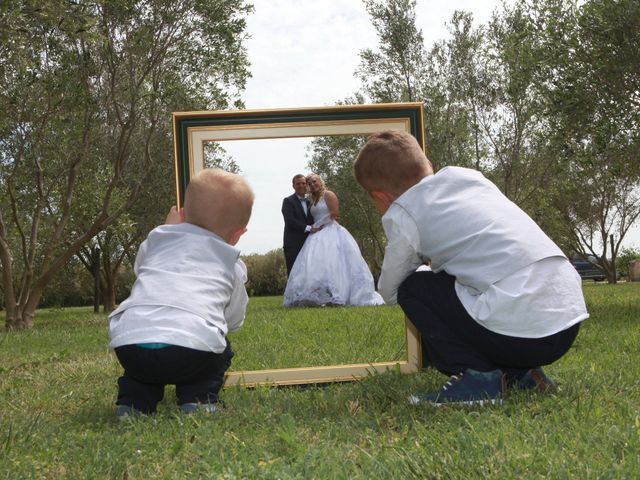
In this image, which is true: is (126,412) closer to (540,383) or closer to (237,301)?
(237,301)

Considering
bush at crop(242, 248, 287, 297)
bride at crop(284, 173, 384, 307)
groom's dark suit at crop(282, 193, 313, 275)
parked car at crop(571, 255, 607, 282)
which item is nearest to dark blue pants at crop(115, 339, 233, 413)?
bush at crop(242, 248, 287, 297)

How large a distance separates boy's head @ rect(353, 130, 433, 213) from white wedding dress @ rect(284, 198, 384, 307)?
1.23 m

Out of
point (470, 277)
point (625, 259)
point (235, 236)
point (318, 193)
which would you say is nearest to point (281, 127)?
point (318, 193)

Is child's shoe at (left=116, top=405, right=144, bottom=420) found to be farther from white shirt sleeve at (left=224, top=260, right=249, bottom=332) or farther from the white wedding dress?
the white wedding dress

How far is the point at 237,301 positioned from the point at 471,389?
1372 millimetres

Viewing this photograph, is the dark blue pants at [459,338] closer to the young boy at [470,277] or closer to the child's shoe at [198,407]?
the young boy at [470,277]

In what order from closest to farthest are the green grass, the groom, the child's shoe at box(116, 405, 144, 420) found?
the green grass
the child's shoe at box(116, 405, 144, 420)
the groom

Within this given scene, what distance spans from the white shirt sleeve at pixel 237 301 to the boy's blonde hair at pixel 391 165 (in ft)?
2.84

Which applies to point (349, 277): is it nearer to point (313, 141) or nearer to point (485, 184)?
point (313, 141)

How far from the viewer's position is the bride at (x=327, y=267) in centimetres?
516

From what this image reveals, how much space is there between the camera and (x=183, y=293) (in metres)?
3.65

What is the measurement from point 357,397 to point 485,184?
1330 millimetres

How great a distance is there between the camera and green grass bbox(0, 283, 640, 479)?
2521 mm

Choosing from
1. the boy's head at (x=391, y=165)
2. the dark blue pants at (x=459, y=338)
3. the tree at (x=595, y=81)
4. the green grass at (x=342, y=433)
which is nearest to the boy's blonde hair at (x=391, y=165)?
the boy's head at (x=391, y=165)
